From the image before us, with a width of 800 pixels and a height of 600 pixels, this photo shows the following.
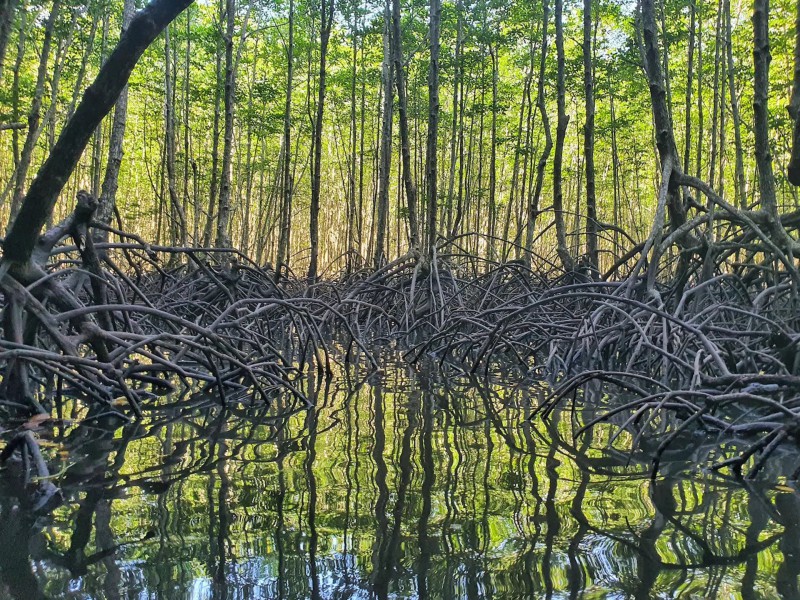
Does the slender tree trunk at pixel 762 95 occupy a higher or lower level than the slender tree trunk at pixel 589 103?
lower

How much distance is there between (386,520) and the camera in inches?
62.3

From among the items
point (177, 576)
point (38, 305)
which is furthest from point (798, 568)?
point (38, 305)

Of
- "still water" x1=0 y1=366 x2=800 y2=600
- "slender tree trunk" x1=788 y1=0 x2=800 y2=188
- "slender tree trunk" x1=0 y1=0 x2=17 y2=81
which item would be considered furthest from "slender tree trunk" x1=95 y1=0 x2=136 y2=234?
"slender tree trunk" x1=788 y1=0 x2=800 y2=188

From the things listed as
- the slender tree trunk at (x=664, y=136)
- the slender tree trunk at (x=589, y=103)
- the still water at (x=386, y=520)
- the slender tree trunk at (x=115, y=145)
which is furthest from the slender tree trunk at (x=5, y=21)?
the slender tree trunk at (x=589, y=103)

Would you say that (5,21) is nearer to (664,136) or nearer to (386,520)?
(386,520)

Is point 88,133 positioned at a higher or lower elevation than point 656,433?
higher

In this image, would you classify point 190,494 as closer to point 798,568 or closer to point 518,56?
point 798,568

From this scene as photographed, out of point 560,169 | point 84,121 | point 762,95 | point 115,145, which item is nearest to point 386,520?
point 84,121

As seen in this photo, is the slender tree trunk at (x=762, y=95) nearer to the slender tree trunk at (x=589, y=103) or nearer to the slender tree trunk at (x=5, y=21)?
the slender tree trunk at (x=589, y=103)

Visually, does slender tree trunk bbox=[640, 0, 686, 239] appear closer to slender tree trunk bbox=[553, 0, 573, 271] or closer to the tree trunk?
slender tree trunk bbox=[553, 0, 573, 271]

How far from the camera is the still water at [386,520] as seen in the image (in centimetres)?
126

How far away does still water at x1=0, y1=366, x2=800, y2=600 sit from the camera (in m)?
1.26

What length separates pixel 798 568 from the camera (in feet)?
4.30

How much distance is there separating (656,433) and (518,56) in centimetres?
1401
